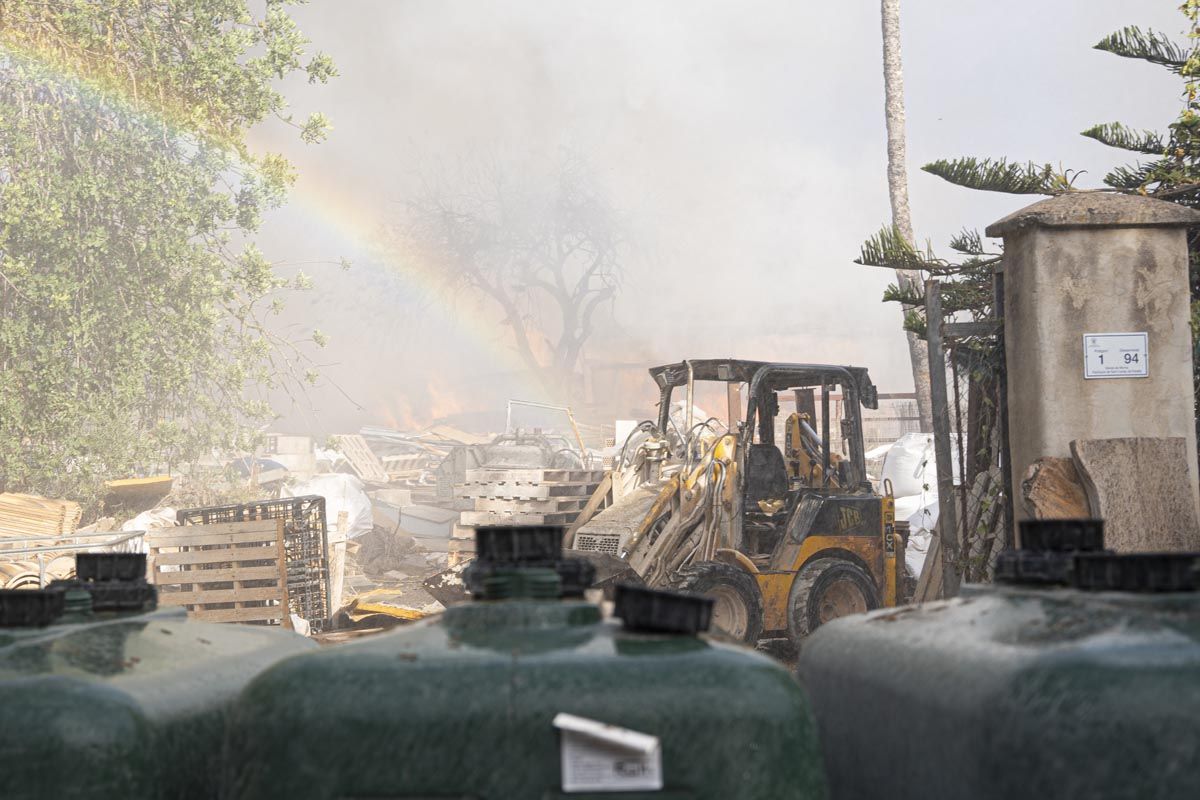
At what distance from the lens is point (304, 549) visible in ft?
45.3

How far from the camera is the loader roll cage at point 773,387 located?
12.6 m

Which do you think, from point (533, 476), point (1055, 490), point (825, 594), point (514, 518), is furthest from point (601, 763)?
point (533, 476)

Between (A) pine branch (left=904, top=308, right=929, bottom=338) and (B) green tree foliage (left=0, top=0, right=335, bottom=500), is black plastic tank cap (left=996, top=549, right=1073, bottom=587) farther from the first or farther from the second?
(B) green tree foliage (left=0, top=0, right=335, bottom=500)

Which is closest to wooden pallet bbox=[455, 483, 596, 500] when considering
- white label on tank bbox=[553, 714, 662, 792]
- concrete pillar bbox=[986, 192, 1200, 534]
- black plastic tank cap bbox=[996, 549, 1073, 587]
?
concrete pillar bbox=[986, 192, 1200, 534]

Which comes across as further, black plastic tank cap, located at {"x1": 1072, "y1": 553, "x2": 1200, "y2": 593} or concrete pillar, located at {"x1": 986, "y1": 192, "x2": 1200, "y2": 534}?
concrete pillar, located at {"x1": 986, "y1": 192, "x2": 1200, "y2": 534}

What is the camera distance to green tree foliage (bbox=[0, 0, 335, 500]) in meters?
19.1

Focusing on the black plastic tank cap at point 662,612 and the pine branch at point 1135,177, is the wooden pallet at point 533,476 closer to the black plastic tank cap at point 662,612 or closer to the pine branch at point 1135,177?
the pine branch at point 1135,177

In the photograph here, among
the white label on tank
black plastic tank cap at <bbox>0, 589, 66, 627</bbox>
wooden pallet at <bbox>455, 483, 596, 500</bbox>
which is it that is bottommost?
wooden pallet at <bbox>455, 483, 596, 500</bbox>

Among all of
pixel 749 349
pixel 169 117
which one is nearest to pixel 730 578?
pixel 169 117

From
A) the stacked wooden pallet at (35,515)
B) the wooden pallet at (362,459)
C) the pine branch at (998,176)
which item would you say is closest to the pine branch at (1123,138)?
the pine branch at (998,176)

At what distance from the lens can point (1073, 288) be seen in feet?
18.8

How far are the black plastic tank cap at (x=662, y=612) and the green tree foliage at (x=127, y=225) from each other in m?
18.9

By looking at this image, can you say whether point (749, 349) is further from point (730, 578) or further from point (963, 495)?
point (963, 495)

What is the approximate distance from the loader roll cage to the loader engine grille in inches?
63.2
